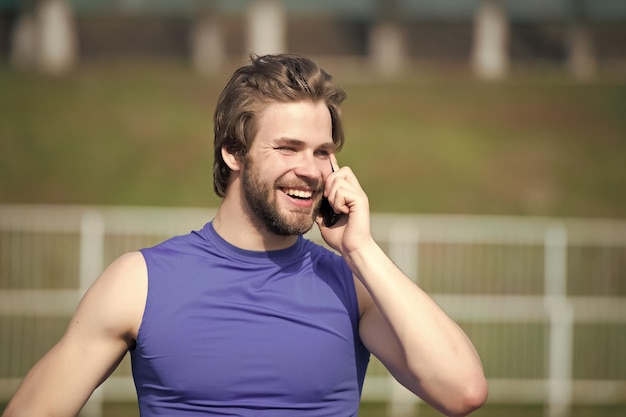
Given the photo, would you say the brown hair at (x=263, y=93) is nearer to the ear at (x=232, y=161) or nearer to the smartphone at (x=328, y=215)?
the ear at (x=232, y=161)

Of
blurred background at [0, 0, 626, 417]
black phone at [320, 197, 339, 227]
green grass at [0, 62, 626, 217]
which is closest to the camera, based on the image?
black phone at [320, 197, 339, 227]

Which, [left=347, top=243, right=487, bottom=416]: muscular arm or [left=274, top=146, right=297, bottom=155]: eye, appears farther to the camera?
[left=274, top=146, right=297, bottom=155]: eye

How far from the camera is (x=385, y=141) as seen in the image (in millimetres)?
19234

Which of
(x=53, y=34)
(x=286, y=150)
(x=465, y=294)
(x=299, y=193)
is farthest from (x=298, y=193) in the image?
(x=53, y=34)

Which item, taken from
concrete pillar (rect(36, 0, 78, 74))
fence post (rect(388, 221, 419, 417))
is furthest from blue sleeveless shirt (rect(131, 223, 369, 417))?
concrete pillar (rect(36, 0, 78, 74))

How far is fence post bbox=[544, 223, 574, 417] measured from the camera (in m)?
11.1

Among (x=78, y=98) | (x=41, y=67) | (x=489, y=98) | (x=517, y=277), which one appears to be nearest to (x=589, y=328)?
(x=517, y=277)

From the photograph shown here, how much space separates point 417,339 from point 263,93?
3.03 ft

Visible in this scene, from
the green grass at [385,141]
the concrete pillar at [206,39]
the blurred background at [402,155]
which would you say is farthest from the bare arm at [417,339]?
the concrete pillar at [206,39]

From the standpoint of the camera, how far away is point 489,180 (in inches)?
707

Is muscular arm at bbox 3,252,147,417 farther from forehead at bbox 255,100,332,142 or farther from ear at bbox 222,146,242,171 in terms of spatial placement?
forehead at bbox 255,100,332,142

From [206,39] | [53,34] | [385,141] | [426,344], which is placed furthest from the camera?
[206,39]

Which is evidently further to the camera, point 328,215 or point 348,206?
point 328,215

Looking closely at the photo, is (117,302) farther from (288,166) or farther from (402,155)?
(402,155)
